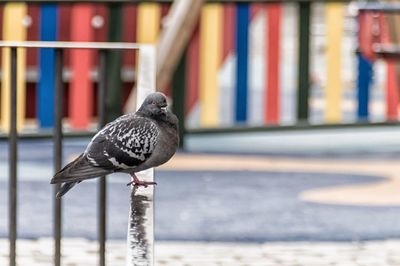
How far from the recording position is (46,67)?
11.8m

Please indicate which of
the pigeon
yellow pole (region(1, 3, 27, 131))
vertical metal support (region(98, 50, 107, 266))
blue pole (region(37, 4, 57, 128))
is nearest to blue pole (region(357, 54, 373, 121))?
blue pole (region(37, 4, 57, 128))

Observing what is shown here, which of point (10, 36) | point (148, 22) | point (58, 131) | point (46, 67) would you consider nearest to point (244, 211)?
point (58, 131)

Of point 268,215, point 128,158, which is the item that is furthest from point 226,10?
point 128,158

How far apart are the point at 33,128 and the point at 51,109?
412mm

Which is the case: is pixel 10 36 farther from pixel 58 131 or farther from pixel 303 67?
pixel 58 131

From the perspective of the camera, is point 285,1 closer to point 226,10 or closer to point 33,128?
point 226,10

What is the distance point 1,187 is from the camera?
369 inches

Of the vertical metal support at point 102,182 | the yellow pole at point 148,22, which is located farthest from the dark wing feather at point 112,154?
the yellow pole at point 148,22

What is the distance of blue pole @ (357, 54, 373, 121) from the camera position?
12.9 m

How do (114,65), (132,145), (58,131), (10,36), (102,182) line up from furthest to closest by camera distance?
(10,36) → (114,65) → (58,131) → (102,182) → (132,145)

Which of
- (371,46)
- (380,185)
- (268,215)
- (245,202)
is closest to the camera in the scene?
(268,215)

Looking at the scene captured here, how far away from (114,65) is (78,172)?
7.53 meters

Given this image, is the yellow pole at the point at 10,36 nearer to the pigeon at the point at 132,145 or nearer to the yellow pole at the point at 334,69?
the yellow pole at the point at 334,69

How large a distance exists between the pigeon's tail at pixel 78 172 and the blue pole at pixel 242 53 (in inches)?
321
